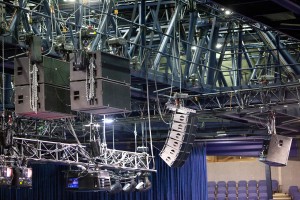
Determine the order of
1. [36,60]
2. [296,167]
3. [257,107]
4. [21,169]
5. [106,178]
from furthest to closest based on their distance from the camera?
[296,167] < [106,178] < [21,169] < [257,107] < [36,60]

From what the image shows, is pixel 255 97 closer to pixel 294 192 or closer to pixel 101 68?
pixel 101 68

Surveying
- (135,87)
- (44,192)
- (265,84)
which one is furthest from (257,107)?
(44,192)

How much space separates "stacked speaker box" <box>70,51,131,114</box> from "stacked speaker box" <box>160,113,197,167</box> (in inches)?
178

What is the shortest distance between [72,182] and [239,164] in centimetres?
962

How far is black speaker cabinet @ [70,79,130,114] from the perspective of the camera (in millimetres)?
9203

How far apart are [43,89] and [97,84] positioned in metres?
0.83

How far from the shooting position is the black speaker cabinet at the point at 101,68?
368 inches

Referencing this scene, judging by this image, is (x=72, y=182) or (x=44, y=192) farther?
(x=44, y=192)

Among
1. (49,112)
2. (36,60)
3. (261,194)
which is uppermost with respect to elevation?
(36,60)

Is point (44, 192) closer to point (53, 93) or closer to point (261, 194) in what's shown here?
point (261, 194)

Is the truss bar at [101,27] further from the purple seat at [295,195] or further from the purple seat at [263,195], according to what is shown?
the purple seat at [263,195]

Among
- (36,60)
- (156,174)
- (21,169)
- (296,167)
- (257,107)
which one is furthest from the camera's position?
(296,167)

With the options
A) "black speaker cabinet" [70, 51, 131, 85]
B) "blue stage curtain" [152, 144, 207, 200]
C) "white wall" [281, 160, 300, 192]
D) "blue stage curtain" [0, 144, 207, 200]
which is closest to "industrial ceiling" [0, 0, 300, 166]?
"black speaker cabinet" [70, 51, 131, 85]

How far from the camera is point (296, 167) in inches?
1043
